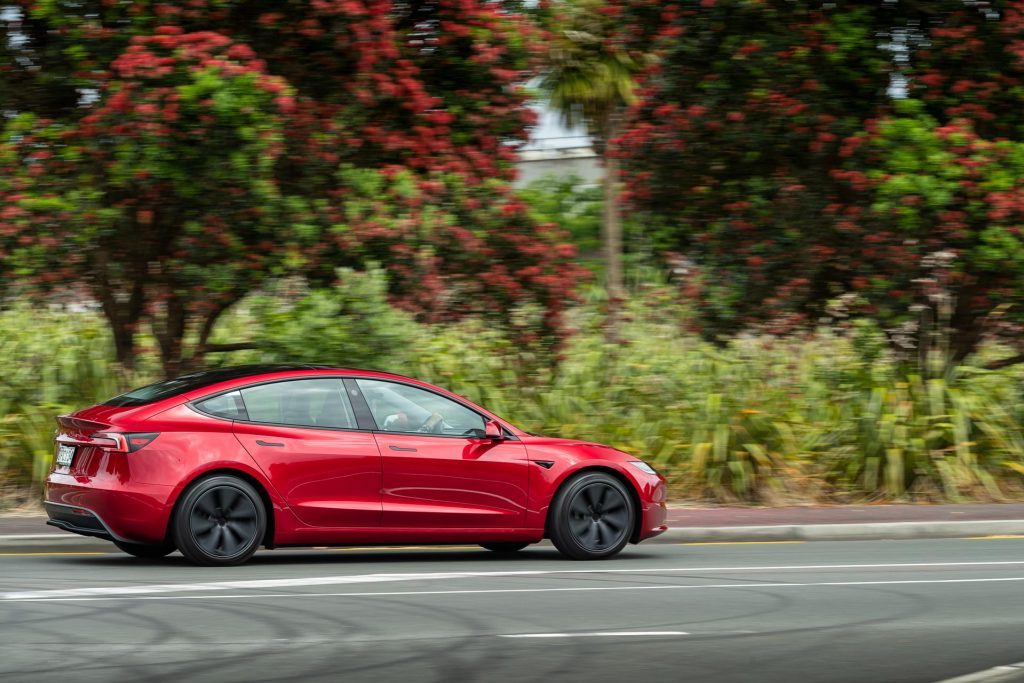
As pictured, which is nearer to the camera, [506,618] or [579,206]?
[506,618]

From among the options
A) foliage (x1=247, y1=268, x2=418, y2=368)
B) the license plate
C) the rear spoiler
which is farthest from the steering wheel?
foliage (x1=247, y1=268, x2=418, y2=368)

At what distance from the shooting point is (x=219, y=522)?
32.4 ft

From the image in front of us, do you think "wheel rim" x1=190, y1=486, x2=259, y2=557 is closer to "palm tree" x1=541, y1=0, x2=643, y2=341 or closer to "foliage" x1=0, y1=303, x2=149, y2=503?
"foliage" x1=0, y1=303, x2=149, y2=503

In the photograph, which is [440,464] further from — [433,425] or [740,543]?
[740,543]

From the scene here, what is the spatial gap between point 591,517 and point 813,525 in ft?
10.1

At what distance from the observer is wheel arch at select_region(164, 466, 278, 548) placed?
9.70 metres

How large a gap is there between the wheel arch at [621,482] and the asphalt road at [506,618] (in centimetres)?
26

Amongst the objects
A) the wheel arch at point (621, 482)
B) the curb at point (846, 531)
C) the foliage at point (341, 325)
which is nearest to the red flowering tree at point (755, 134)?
the curb at point (846, 531)

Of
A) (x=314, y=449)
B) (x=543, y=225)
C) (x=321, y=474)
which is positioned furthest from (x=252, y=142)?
(x=321, y=474)

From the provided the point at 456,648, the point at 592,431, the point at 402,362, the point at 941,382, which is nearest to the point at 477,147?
the point at 402,362

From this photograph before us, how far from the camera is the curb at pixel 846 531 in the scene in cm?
1288

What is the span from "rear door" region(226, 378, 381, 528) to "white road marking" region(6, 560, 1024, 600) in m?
0.62

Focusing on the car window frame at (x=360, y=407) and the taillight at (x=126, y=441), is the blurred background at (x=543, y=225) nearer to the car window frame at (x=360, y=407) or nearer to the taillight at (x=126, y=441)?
the car window frame at (x=360, y=407)

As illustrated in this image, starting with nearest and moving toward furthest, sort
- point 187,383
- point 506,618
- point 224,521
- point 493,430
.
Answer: point 506,618
point 224,521
point 187,383
point 493,430
